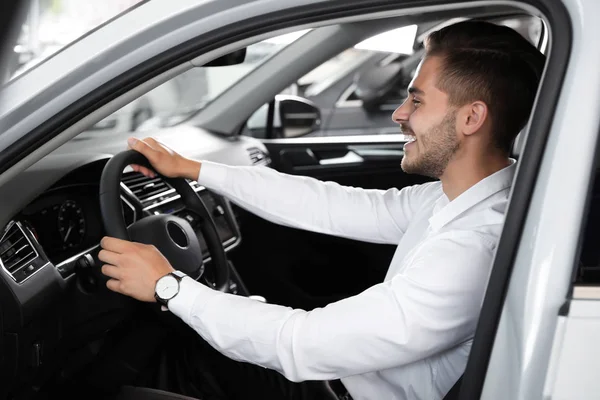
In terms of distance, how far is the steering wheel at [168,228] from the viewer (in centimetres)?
154

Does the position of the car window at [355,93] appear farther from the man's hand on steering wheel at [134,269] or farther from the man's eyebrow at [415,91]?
the man's hand on steering wheel at [134,269]

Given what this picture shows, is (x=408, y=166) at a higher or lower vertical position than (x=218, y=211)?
higher

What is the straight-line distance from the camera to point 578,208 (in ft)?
3.32

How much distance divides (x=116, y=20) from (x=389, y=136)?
2.23m

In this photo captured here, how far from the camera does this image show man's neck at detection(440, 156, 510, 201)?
144 centimetres

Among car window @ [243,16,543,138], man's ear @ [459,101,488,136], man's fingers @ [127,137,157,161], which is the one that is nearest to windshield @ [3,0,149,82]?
man's fingers @ [127,137,157,161]

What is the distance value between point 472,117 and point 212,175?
0.73 meters

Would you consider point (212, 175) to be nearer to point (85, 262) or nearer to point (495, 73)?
point (85, 262)

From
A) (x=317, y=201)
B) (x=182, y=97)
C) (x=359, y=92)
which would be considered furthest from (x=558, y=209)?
(x=359, y=92)

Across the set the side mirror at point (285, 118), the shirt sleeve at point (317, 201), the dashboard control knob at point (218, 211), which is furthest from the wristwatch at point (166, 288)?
the side mirror at point (285, 118)

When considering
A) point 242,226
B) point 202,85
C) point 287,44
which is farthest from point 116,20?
point 202,85

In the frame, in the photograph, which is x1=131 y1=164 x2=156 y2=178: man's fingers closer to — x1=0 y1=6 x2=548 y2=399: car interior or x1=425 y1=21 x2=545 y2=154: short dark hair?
x1=0 y1=6 x2=548 y2=399: car interior

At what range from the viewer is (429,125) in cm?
144

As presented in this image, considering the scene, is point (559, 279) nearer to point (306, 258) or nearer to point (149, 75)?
point (149, 75)
